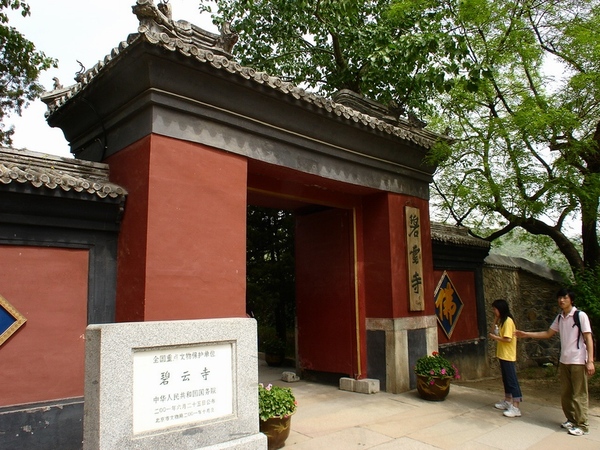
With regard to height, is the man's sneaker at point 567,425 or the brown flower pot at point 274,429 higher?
the brown flower pot at point 274,429

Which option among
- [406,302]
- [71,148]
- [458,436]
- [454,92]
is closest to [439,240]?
[406,302]

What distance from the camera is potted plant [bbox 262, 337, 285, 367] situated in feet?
32.9

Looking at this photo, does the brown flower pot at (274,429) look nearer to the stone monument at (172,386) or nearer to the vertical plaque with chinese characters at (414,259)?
the stone monument at (172,386)

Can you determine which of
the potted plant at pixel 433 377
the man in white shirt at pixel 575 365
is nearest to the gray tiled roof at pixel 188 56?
the potted plant at pixel 433 377

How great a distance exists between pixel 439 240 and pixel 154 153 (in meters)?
5.58

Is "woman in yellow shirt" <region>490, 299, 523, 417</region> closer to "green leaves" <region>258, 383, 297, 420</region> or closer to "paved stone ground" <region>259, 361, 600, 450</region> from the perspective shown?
"paved stone ground" <region>259, 361, 600, 450</region>

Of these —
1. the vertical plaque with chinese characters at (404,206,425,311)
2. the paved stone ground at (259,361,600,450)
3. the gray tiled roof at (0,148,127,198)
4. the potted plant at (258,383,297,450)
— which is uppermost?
the gray tiled roof at (0,148,127,198)

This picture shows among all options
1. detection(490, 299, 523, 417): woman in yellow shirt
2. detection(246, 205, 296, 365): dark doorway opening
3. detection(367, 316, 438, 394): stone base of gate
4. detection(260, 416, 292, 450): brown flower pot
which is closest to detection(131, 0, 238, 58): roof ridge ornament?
detection(260, 416, 292, 450): brown flower pot

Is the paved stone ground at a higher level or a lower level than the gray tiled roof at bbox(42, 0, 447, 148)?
lower

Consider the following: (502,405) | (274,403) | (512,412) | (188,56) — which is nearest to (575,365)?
(512,412)

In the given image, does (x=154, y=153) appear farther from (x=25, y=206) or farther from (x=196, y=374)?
(x=196, y=374)

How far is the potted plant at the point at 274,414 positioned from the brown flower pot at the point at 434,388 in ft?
8.78

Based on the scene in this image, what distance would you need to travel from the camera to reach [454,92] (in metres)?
7.16

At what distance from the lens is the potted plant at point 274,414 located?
4535 mm
